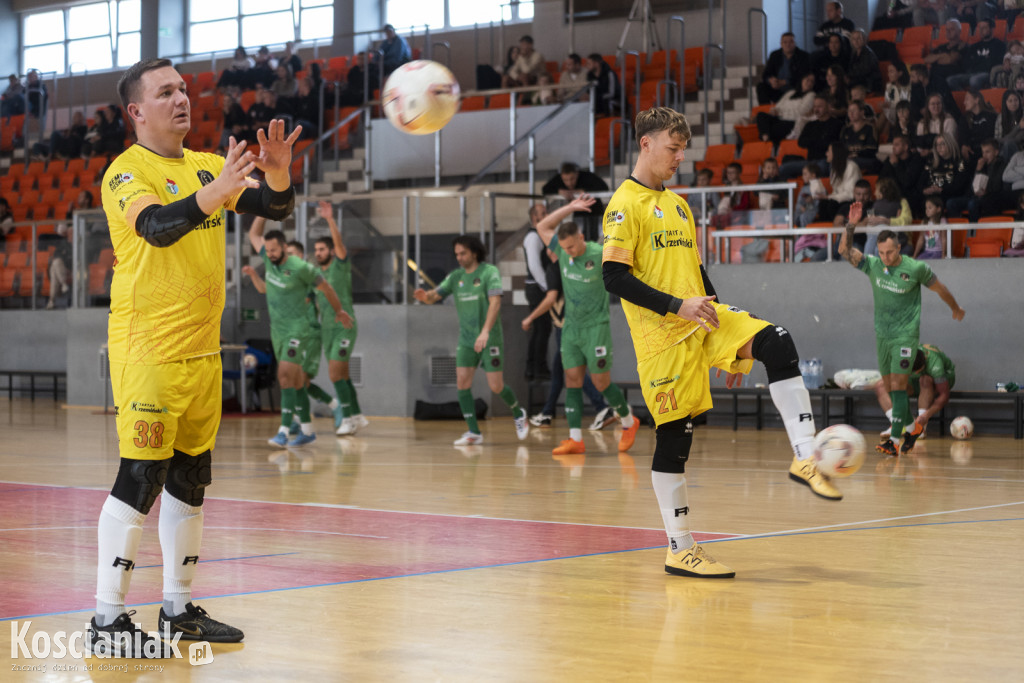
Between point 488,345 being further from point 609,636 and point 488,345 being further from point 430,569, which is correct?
point 609,636

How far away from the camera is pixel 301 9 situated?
28.4 metres

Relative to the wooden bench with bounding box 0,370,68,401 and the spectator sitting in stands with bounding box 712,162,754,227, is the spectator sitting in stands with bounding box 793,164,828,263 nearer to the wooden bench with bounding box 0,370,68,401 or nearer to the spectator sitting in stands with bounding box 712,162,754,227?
the spectator sitting in stands with bounding box 712,162,754,227

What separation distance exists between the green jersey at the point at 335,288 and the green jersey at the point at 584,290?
334 cm

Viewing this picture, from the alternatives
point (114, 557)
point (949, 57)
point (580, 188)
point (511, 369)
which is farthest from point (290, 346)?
point (949, 57)

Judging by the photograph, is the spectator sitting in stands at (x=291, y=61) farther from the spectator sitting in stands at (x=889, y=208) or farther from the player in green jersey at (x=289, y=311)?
the spectator sitting in stands at (x=889, y=208)

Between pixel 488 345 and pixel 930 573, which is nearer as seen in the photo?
pixel 930 573

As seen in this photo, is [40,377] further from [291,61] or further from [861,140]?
[861,140]

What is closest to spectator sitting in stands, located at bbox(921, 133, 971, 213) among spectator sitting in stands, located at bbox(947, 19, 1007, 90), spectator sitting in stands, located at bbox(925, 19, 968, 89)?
spectator sitting in stands, located at bbox(947, 19, 1007, 90)

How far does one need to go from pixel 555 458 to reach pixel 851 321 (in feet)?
16.6

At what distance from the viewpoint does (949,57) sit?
1725cm

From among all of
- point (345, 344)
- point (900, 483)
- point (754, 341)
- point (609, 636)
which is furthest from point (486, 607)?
point (345, 344)

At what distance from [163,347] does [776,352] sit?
2669mm

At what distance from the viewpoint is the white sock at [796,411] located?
5.68m

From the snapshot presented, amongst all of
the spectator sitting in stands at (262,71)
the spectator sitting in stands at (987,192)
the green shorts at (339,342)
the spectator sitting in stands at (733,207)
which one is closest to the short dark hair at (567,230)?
the green shorts at (339,342)
